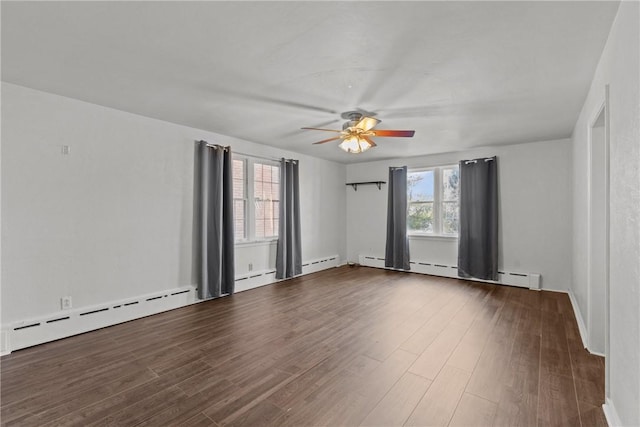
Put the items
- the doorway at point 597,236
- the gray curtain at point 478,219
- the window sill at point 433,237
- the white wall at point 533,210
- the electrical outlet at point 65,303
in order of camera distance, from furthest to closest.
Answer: the window sill at point 433,237
the gray curtain at point 478,219
the white wall at point 533,210
the electrical outlet at point 65,303
the doorway at point 597,236

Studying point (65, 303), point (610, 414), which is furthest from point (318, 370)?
point (65, 303)

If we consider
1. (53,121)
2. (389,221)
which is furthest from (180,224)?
(389,221)

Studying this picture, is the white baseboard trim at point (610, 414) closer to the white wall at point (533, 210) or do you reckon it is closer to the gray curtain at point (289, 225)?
the white wall at point (533, 210)

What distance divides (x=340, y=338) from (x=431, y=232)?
3.89 m

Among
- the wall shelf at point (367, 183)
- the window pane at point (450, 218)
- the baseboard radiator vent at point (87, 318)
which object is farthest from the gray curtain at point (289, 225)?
the window pane at point (450, 218)

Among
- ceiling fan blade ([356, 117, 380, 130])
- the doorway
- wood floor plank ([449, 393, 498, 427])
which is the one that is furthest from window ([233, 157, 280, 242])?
the doorway

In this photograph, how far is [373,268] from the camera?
6.81 meters

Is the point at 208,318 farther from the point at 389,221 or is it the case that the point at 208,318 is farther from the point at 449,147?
the point at 449,147

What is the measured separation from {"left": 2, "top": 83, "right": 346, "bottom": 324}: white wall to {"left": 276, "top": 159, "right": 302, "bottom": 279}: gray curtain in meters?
1.48

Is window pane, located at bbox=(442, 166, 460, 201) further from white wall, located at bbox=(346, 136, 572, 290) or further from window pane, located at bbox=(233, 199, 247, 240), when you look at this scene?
window pane, located at bbox=(233, 199, 247, 240)

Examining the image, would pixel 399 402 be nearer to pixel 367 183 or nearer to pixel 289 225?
pixel 289 225

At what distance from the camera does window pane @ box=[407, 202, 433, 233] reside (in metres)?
6.27

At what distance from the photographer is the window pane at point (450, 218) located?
5.96 meters

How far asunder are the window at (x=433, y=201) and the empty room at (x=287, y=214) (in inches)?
17.3
